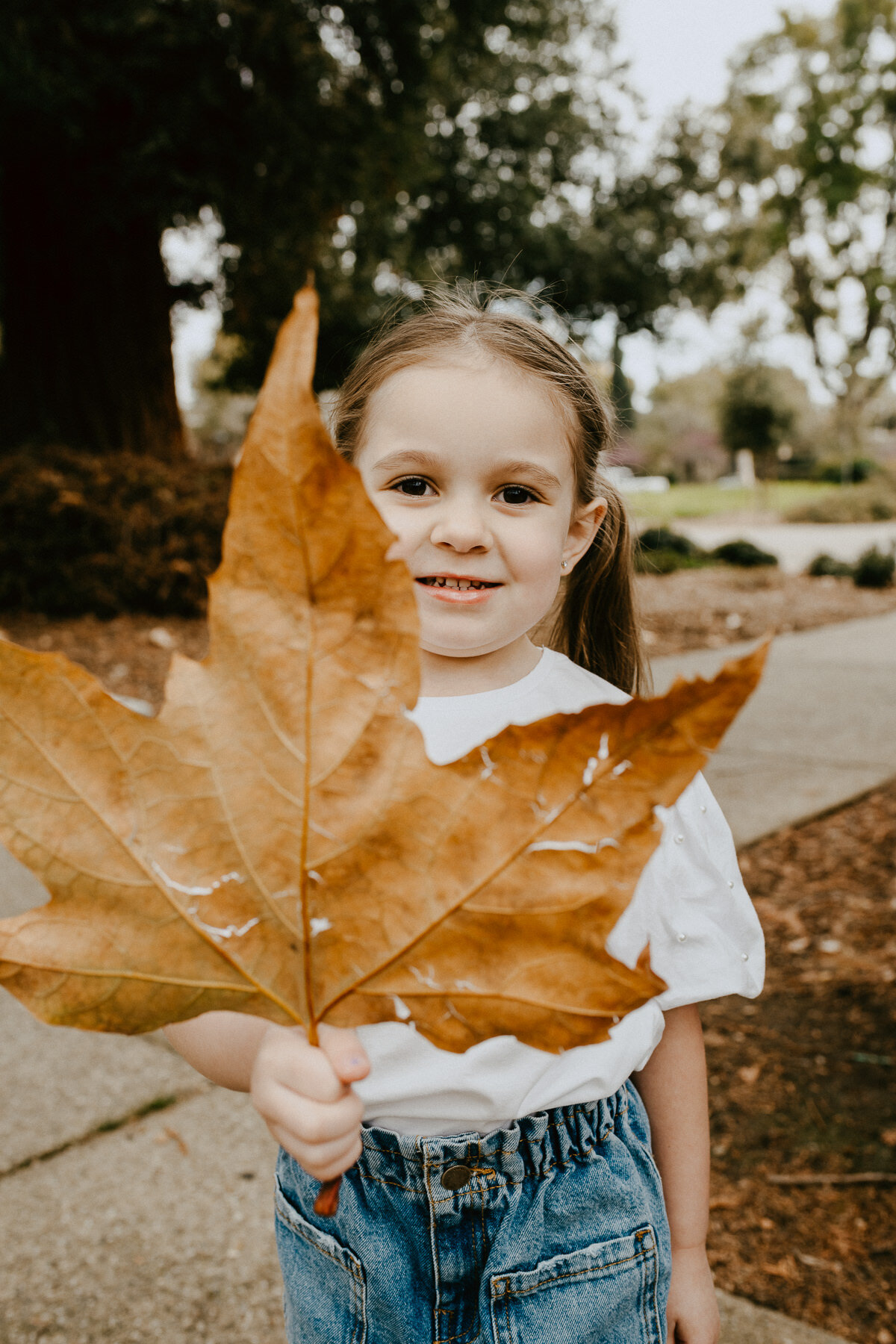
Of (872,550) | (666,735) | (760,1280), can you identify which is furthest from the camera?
(872,550)

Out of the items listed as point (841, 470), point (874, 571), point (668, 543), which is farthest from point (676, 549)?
point (841, 470)

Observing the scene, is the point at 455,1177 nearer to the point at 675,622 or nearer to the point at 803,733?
the point at 803,733

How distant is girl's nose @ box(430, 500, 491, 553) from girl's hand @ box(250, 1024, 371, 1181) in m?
0.55

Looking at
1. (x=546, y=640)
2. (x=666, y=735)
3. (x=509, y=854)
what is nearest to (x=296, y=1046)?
(x=509, y=854)

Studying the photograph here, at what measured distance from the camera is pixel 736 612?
9602 mm

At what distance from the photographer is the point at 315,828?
24.3 inches

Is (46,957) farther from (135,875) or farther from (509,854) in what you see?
(509,854)

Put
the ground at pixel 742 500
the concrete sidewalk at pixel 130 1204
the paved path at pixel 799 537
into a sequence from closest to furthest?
the concrete sidewalk at pixel 130 1204
the paved path at pixel 799 537
the ground at pixel 742 500

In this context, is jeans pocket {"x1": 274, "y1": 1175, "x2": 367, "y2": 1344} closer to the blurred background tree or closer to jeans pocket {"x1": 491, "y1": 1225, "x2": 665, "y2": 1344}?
jeans pocket {"x1": 491, "y1": 1225, "x2": 665, "y2": 1344}

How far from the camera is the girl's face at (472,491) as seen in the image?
1.10 m

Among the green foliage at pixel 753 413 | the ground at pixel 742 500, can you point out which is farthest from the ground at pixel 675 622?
the green foliage at pixel 753 413

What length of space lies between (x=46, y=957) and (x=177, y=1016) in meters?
0.09

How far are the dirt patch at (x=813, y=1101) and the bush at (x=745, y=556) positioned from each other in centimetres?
1068

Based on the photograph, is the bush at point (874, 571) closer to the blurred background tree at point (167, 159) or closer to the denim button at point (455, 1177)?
the blurred background tree at point (167, 159)
